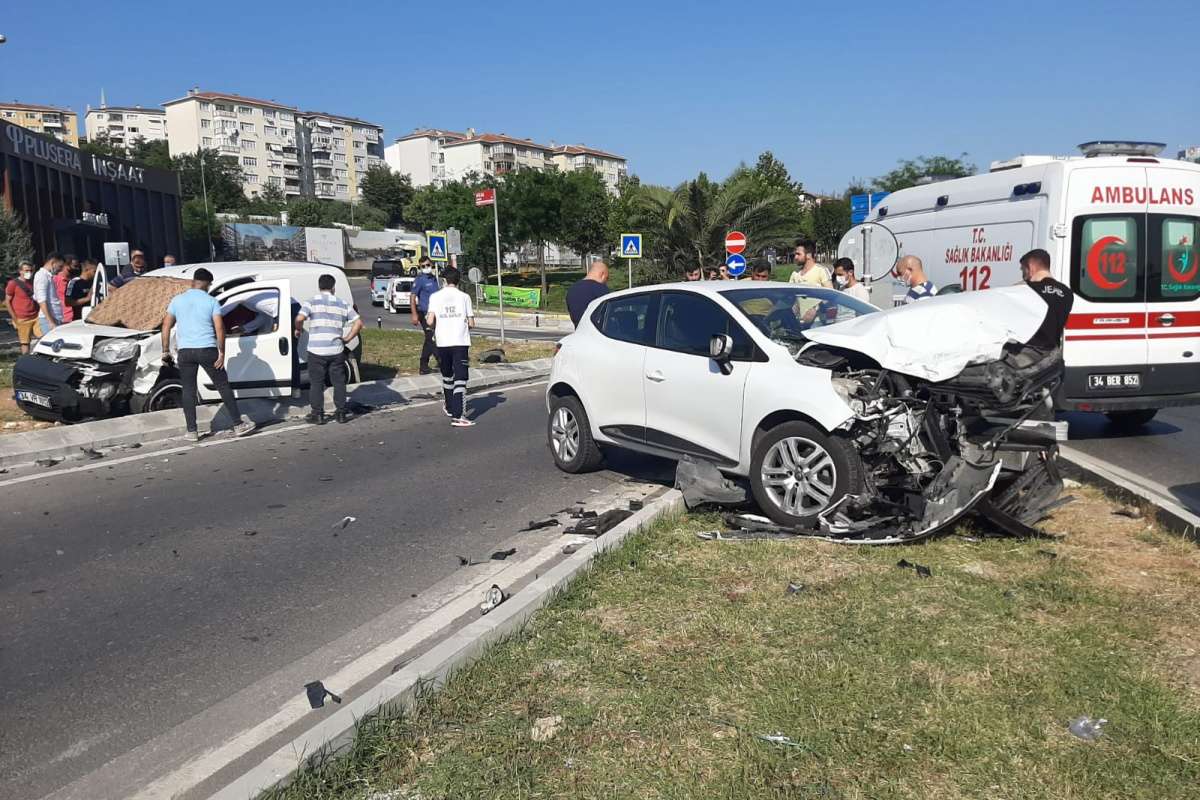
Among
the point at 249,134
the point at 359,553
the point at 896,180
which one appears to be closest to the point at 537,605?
the point at 359,553

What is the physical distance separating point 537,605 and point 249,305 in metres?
8.78

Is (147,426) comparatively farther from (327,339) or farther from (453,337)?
(453,337)

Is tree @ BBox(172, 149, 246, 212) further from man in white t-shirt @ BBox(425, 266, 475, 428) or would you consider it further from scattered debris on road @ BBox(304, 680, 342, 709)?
scattered debris on road @ BBox(304, 680, 342, 709)

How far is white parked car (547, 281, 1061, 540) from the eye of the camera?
567cm

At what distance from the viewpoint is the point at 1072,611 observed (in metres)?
4.55

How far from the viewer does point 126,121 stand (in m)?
148

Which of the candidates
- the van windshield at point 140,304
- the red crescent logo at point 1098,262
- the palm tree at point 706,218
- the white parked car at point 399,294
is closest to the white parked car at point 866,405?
the red crescent logo at point 1098,262

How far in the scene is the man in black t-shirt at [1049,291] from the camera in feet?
22.3

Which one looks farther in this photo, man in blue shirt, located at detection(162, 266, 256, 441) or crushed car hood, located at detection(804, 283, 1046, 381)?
man in blue shirt, located at detection(162, 266, 256, 441)

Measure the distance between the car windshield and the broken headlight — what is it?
7881mm

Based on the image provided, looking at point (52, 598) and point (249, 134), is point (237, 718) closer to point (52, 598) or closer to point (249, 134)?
point (52, 598)

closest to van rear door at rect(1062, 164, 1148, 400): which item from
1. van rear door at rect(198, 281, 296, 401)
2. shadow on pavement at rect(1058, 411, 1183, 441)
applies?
shadow on pavement at rect(1058, 411, 1183, 441)

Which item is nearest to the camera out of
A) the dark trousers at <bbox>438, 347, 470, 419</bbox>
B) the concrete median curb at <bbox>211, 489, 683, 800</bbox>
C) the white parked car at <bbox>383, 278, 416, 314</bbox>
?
the concrete median curb at <bbox>211, 489, 683, 800</bbox>

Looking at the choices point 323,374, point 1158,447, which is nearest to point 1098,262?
point 1158,447
